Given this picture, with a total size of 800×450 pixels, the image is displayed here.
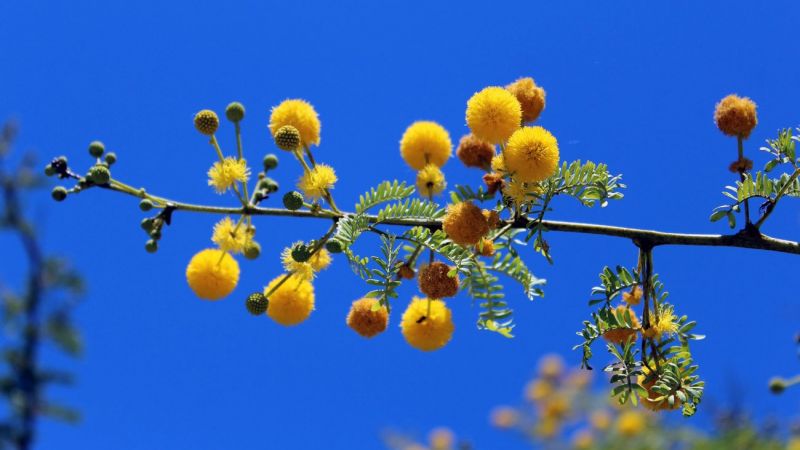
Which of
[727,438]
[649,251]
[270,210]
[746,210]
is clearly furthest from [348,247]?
[727,438]

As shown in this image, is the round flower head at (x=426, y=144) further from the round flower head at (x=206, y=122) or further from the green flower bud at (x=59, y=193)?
the green flower bud at (x=59, y=193)

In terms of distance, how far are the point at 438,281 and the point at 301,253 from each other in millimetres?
450

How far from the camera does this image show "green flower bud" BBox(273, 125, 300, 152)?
2709mm

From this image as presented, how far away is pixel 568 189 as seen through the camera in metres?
2.63

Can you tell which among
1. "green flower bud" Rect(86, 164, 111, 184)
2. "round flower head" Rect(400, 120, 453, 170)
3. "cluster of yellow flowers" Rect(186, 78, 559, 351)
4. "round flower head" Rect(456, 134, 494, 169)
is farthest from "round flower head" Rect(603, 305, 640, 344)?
"green flower bud" Rect(86, 164, 111, 184)

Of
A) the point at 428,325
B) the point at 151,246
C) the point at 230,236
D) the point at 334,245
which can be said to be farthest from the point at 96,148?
the point at 428,325

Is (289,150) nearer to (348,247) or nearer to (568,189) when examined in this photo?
(348,247)

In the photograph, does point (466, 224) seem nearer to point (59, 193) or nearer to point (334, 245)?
point (334, 245)

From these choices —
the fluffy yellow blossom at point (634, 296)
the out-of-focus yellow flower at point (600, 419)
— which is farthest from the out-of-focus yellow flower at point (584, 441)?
the fluffy yellow blossom at point (634, 296)

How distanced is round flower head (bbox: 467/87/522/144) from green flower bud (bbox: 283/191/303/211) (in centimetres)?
59

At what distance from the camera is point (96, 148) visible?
3059mm

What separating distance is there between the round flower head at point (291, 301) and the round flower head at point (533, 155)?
3.09ft

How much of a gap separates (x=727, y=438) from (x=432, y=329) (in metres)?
6.91

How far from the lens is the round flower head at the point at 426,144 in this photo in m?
3.08
